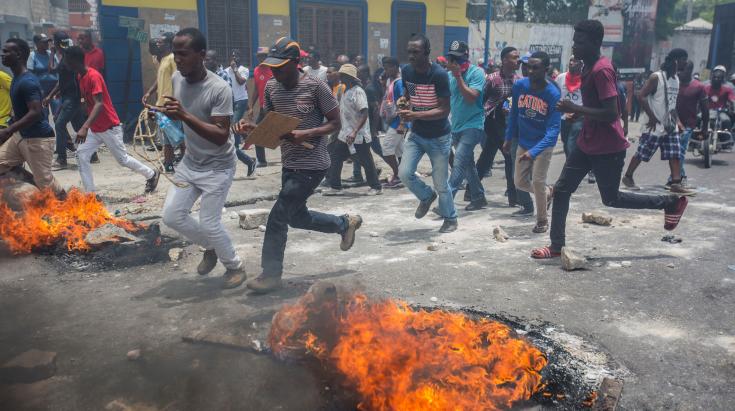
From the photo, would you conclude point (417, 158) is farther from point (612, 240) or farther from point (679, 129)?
point (679, 129)

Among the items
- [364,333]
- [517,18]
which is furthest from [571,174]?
[517,18]

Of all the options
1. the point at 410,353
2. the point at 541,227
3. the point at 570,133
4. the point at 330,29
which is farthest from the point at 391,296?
the point at 330,29

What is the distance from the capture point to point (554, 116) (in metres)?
6.20

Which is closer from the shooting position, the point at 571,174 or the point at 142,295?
the point at 142,295

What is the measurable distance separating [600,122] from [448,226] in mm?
1911

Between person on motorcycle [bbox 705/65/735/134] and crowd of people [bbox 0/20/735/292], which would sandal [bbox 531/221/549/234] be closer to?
crowd of people [bbox 0/20/735/292]

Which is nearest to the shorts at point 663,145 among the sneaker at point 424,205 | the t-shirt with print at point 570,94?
the t-shirt with print at point 570,94

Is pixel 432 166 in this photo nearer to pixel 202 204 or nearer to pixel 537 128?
pixel 537 128

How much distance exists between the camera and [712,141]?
11.3 metres

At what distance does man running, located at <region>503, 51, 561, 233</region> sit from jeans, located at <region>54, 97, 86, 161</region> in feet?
21.4

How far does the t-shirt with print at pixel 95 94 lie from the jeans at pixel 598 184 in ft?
16.4

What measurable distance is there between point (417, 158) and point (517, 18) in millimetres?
25030

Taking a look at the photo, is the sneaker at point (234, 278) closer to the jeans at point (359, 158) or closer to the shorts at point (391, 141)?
the jeans at point (359, 158)

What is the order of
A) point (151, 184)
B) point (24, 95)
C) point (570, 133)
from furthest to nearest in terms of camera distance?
point (570, 133), point (151, 184), point (24, 95)
